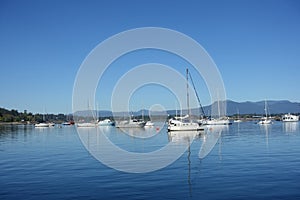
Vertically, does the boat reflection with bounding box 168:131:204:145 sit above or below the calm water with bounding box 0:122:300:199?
below

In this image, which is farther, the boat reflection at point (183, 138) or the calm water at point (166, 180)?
the boat reflection at point (183, 138)

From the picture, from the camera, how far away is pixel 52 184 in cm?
1906

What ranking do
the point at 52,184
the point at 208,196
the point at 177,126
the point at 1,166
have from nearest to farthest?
1. the point at 208,196
2. the point at 52,184
3. the point at 1,166
4. the point at 177,126

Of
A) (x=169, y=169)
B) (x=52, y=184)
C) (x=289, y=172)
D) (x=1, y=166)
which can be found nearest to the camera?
(x=52, y=184)

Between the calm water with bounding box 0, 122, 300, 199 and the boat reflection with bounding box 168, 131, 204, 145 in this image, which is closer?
the calm water with bounding box 0, 122, 300, 199

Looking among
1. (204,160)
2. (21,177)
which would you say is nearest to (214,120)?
(204,160)

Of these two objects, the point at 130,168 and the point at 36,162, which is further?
the point at 36,162

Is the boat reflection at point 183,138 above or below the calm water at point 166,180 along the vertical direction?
below

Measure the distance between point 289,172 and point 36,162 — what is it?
2013 cm

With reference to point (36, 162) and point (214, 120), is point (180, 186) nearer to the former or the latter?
point (36, 162)

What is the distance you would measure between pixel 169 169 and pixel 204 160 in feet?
16.7

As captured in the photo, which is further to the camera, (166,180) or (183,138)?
(183,138)

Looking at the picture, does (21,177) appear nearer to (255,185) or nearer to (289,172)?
(255,185)

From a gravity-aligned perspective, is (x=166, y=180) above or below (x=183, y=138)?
above
